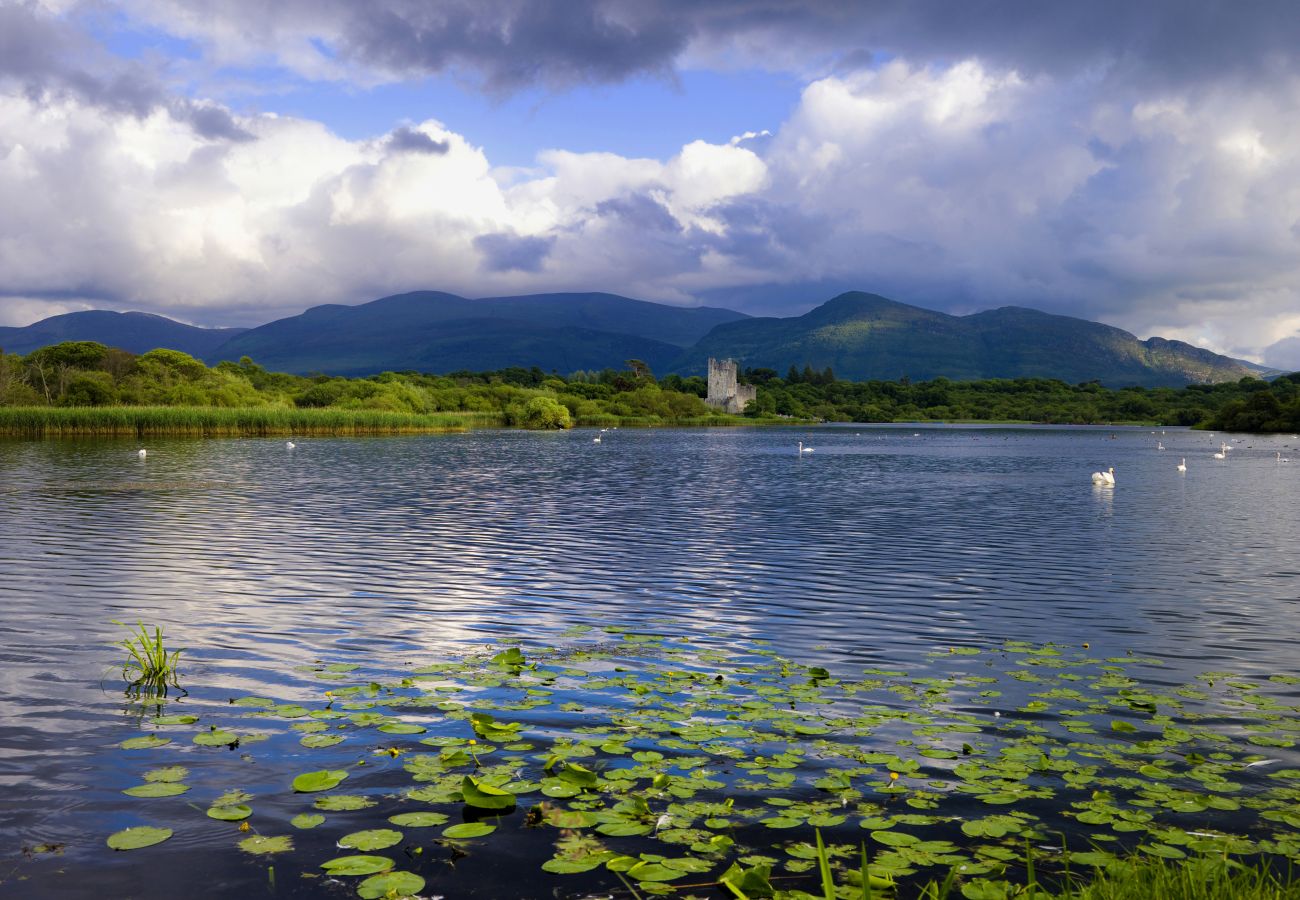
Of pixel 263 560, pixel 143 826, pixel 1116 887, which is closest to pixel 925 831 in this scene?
pixel 1116 887

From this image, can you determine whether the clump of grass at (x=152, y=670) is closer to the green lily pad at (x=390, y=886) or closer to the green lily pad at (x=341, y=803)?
the green lily pad at (x=341, y=803)

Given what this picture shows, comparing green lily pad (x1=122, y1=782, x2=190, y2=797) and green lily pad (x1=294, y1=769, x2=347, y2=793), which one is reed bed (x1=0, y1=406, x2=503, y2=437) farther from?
green lily pad (x1=294, y1=769, x2=347, y2=793)

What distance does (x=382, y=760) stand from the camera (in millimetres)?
9828

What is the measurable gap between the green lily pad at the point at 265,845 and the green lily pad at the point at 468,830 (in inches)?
50.4

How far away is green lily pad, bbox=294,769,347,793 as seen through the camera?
889 cm

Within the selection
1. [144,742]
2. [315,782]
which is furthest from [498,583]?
[315,782]

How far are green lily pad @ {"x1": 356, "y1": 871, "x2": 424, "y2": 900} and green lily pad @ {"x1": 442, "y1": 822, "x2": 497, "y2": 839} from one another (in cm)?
77

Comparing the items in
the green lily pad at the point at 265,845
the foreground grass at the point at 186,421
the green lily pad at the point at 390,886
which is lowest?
the green lily pad at the point at 390,886

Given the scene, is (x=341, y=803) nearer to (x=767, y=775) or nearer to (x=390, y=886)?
(x=390, y=886)

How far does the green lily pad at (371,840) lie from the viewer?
7.76 m

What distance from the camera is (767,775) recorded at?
949 cm

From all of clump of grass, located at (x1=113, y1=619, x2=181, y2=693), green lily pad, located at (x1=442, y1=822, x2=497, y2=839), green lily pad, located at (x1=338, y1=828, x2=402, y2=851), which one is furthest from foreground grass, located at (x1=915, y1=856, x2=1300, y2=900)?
clump of grass, located at (x1=113, y1=619, x2=181, y2=693)

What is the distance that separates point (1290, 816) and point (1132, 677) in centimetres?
545

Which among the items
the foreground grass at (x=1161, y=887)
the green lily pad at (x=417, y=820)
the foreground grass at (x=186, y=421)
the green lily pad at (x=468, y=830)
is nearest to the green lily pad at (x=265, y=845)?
the green lily pad at (x=417, y=820)
